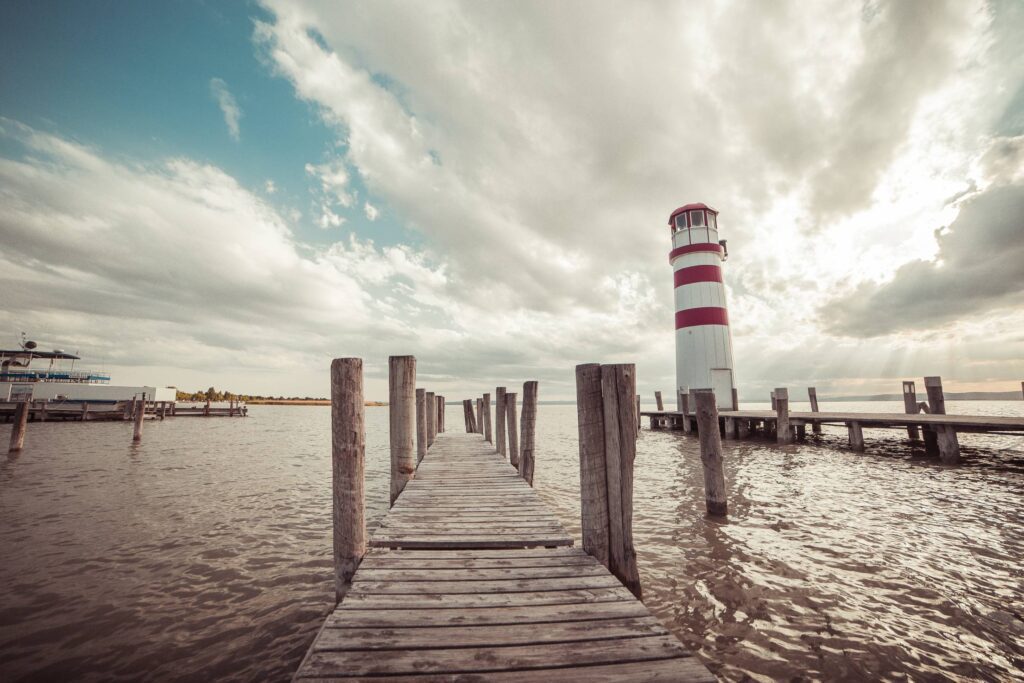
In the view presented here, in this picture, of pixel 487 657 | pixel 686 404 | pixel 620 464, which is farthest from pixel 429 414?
pixel 686 404

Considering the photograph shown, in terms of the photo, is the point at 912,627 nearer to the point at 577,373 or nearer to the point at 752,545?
the point at 752,545

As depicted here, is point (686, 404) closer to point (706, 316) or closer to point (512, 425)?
point (706, 316)

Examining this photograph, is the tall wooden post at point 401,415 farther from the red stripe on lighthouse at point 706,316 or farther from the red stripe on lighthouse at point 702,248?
the red stripe on lighthouse at point 702,248

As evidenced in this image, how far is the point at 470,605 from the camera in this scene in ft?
9.25

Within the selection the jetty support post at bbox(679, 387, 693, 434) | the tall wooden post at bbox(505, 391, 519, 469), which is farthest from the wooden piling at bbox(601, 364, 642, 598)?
the jetty support post at bbox(679, 387, 693, 434)

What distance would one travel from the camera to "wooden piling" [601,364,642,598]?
378 cm

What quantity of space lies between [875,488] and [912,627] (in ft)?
24.0

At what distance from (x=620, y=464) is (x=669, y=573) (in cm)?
261

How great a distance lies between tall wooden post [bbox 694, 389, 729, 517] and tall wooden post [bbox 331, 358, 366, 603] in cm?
627

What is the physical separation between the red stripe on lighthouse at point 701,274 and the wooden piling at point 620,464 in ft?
67.6

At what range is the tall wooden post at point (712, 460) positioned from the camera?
780cm

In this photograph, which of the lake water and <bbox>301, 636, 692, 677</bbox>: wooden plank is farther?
the lake water

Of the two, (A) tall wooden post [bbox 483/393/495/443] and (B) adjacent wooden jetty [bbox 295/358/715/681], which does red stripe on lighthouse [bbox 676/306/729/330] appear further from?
(B) adjacent wooden jetty [bbox 295/358/715/681]

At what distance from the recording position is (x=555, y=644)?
2340 mm
